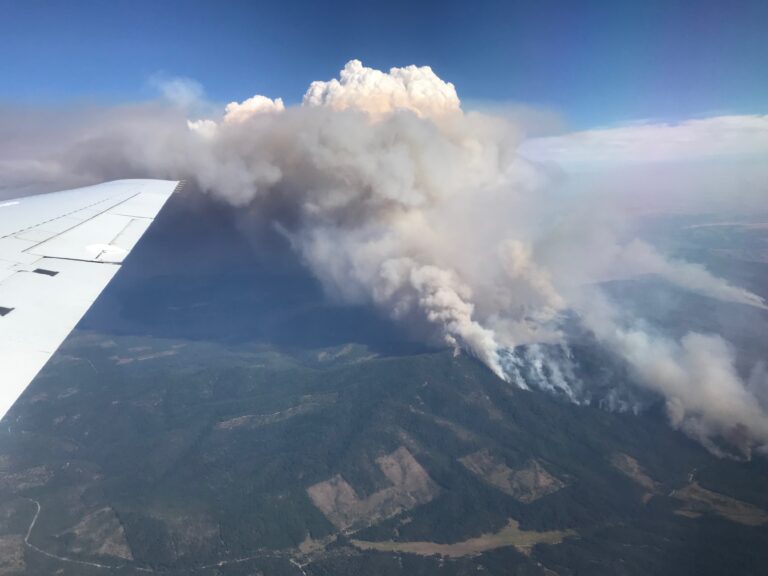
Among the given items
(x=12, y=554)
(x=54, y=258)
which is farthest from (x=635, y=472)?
(x=54, y=258)

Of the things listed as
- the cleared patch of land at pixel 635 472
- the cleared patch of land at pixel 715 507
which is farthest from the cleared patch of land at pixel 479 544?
the cleared patch of land at pixel 715 507

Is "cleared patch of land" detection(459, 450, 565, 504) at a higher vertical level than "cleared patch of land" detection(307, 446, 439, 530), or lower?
higher

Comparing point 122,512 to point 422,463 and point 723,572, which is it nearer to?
point 422,463

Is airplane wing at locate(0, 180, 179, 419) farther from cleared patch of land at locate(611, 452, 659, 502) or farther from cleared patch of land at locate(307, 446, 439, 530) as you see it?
cleared patch of land at locate(611, 452, 659, 502)

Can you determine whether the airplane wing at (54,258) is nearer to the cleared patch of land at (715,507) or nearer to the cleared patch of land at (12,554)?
the cleared patch of land at (12,554)

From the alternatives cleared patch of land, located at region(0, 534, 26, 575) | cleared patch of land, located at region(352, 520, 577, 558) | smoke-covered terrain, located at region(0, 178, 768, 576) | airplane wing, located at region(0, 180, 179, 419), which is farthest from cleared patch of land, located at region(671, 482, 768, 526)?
cleared patch of land, located at region(0, 534, 26, 575)

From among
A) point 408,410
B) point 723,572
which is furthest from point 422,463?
point 723,572

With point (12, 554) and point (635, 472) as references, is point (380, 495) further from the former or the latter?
point (12, 554)

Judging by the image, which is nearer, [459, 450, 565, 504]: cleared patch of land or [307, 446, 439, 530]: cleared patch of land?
[307, 446, 439, 530]: cleared patch of land
